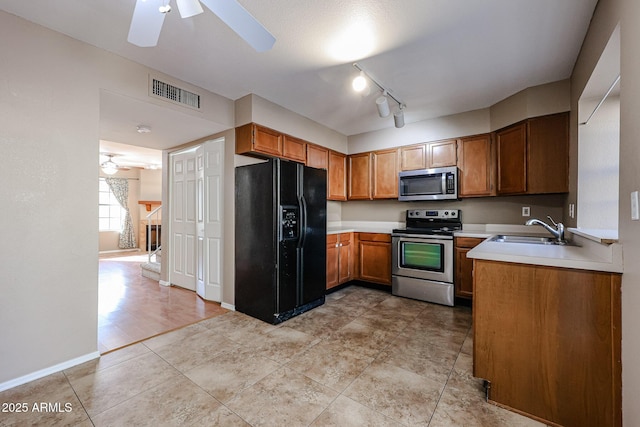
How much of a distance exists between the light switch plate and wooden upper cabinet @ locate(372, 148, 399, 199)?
9.59 ft

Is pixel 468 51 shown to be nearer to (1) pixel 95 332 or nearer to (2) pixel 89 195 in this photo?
(2) pixel 89 195

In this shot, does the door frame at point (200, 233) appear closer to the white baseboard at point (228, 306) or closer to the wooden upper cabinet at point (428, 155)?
the white baseboard at point (228, 306)

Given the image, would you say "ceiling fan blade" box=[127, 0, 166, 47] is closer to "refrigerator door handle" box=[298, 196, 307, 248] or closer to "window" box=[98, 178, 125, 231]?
"refrigerator door handle" box=[298, 196, 307, 248]

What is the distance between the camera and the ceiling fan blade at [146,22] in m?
1.39

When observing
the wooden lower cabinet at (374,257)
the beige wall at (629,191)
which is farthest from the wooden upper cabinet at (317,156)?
the beige wall at (629,191)

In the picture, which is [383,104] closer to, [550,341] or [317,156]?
[317,156]

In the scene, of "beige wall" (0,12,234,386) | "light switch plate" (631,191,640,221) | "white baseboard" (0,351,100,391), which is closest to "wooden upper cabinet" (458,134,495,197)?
"light switch plate" (631,191,640,221)

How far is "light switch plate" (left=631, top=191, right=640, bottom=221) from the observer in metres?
1.14

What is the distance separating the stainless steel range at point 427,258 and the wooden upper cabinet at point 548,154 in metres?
1.04

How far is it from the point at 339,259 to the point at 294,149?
171cm

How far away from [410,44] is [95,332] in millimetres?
3452

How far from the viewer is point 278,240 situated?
111 inches

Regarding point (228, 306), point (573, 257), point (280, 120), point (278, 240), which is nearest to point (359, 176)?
point (280, 120)

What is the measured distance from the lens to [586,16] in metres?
1.83
